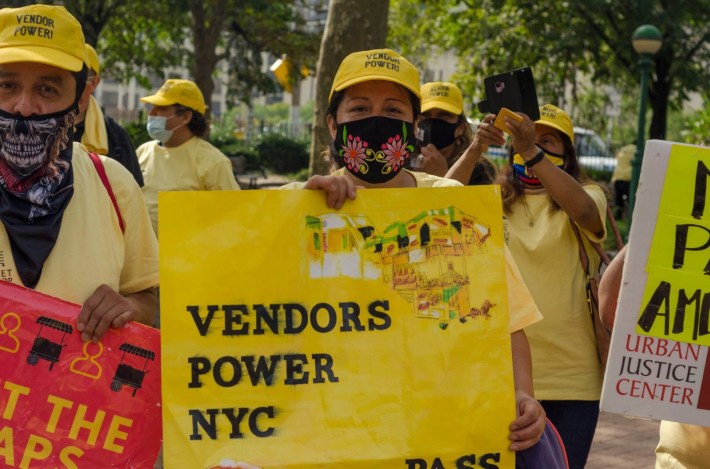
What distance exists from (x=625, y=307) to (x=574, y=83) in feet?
69.9

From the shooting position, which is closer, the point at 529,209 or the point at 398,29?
the point at 529,209

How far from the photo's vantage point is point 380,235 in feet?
8.93

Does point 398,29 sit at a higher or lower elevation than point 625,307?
higher

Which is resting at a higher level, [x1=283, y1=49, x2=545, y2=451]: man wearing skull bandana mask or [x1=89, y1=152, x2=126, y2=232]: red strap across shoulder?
[x1=283, y1=49, x2=545, y2=451]: man wearing skull bandana mask

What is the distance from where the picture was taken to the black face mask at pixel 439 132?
537cm

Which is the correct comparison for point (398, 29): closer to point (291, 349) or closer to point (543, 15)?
point (543, 15)

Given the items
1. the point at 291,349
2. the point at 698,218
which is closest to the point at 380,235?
the point at 291,349

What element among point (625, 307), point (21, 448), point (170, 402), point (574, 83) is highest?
point (574, 83)

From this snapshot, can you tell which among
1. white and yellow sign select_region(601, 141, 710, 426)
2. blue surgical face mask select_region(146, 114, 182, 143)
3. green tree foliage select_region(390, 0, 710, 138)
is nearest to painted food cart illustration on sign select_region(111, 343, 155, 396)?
white and yellow sign select_region(601, 141, 710, 426)

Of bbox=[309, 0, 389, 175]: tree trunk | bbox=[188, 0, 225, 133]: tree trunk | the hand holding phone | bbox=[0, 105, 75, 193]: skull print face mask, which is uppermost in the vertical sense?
bbox=[188, 0, 225, 133]: tree trunk

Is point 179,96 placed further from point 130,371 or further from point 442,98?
point 130,371

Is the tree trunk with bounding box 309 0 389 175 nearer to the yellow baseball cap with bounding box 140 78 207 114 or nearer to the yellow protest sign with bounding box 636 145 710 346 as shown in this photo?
the yellow baseball cap with bounding box 140 78 207 114

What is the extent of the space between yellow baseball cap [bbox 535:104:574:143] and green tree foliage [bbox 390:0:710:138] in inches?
621

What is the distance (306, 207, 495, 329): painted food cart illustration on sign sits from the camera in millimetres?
2693
